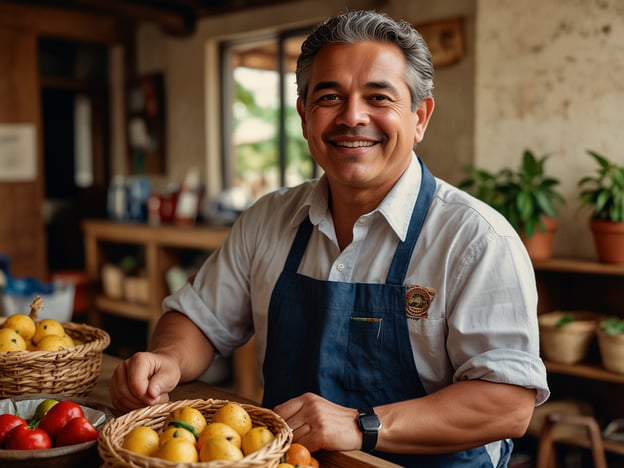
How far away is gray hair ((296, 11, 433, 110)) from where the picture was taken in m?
1.57

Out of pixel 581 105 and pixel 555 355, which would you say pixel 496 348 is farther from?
pixel 581 105

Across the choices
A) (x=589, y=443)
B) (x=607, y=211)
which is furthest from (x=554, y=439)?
(x=607, y=211)

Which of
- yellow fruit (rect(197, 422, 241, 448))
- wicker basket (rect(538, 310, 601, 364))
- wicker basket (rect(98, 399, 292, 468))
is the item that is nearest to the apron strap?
wicker basket (rect(98, 399, 292, 468))

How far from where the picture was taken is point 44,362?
154cm

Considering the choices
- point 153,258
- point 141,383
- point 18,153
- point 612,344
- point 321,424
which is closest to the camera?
point 321,424

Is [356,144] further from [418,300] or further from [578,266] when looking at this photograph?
[578,266]

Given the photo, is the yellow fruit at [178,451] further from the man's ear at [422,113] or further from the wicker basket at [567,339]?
the wicker basket at [567,339]

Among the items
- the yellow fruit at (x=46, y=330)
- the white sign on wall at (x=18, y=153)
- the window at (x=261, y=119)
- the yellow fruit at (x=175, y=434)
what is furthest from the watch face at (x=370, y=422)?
the white sign on wall at (x=18, y=153)

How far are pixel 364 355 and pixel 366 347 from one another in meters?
0.02

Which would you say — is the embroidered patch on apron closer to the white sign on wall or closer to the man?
the man

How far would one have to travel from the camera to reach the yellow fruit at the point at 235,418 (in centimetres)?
118

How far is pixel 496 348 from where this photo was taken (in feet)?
4.71

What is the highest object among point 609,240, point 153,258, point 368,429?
point 609,240

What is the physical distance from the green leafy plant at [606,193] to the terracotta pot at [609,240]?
35 millimetres
